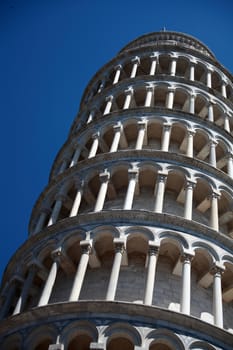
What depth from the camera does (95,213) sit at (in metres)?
17.4

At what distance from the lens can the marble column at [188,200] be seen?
17.8m

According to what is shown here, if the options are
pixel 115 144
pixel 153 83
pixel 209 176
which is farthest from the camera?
pixel 153 83

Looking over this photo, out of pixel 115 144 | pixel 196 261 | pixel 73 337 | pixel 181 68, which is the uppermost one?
pixel 181 68

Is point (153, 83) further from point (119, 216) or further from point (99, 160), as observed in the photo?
point (119, 216)

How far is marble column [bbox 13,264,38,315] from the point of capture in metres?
15.8

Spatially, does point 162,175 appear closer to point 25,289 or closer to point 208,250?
point 208,250

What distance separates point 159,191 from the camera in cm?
1867

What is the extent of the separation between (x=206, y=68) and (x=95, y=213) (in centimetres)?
1495

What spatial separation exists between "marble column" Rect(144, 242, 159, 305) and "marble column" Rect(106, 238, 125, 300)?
0.84m

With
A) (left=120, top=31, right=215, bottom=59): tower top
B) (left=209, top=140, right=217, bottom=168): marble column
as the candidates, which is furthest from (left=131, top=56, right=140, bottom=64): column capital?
(left=209, top=140, right=217, bottom=168): marble column

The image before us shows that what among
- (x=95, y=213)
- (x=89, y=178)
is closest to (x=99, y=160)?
(x=89, y=178)

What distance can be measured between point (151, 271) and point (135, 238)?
80.7 inches

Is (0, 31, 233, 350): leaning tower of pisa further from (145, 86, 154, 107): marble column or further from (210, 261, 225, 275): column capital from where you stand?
(145, 86, 154, 107): marble column

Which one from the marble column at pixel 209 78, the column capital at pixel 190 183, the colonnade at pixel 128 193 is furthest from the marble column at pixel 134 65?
the column capital at pixel 190 183
